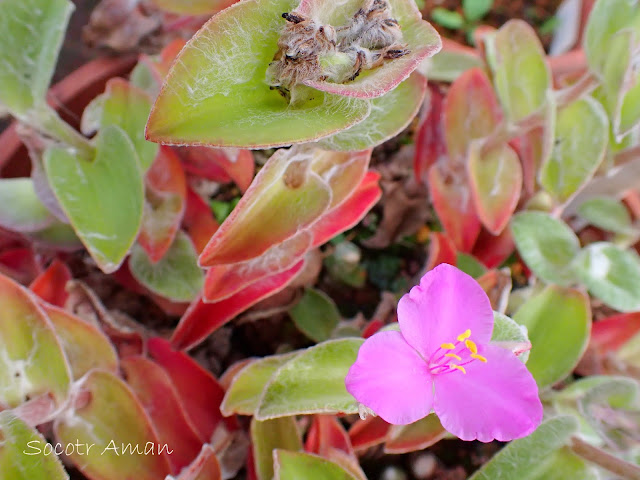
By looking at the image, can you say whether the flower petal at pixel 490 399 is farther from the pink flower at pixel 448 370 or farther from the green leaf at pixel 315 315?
the green leaf at pixel 315 315

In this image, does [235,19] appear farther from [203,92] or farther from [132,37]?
[132,37]

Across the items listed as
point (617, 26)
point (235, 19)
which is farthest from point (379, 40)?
point (617, 26)

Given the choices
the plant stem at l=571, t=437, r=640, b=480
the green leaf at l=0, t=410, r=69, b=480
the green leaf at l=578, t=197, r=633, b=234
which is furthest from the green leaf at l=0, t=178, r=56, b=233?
the green leaf at l=578, t=197, r=633, b=234

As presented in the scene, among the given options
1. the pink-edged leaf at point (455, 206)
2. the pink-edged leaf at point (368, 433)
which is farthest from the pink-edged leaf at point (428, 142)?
the pink-edged leaf at point (368, 433)

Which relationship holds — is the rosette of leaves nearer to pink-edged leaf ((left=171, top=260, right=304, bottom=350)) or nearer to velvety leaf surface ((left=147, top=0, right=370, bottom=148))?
velvety leaf surface ((left=147, top=0, right=370, bottom=148))

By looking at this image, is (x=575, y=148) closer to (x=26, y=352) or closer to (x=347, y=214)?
(x=347, y=214)

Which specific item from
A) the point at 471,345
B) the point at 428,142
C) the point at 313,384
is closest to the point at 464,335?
the point at 471,345
